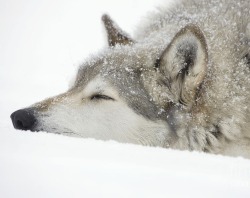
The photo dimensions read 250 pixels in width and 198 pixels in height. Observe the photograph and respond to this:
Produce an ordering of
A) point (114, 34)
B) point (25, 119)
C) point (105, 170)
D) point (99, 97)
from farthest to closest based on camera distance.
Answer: point (114, 34) < point (99, 97) < point (25, 119) < point (105, 170)

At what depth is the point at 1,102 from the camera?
550cm

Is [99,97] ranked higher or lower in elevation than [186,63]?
lower

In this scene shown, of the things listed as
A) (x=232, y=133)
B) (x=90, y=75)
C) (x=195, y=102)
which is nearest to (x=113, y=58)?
(x=90, y=75)

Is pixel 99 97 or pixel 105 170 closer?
pixel 105 170

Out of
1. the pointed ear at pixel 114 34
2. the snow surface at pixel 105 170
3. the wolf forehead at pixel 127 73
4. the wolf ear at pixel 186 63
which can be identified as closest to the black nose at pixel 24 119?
the snow surface at pixel 105 170

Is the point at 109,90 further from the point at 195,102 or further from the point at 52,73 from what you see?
the point at 52,73

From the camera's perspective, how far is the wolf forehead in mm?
3229

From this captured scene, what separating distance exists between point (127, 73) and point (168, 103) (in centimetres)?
45

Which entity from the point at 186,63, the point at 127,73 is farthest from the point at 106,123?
the point at 186,63

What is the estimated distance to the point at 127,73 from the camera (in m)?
3.35

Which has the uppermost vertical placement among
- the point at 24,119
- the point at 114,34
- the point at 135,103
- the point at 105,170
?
the point at 114,34

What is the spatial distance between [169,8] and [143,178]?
3089 mm

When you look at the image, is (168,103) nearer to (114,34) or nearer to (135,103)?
(135,103)

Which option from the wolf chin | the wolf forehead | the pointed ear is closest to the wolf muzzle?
the wolf chin
